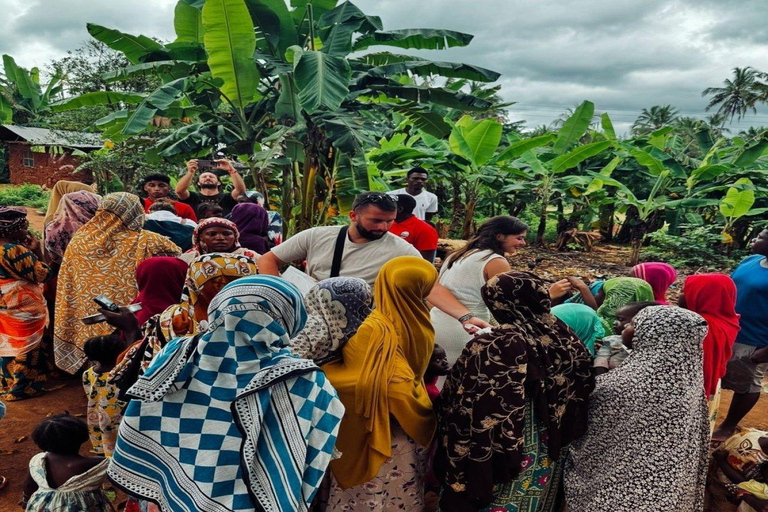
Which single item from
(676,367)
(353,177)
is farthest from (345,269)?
(353,177)

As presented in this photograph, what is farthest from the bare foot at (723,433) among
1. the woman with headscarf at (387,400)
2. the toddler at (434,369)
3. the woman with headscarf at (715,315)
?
the woman with headscarf at (387,400)

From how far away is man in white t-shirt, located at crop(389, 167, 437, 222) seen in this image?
A: 6320 millimetres

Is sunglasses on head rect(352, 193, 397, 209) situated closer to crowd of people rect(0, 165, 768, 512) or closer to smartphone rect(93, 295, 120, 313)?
crowd of people rect(0, 165, 768, 512)

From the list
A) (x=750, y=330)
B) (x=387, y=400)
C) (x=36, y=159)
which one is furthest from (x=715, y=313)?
(x=36, y=159)

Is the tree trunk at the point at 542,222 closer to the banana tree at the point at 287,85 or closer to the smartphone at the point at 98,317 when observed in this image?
the banana tree at the point at 287,85

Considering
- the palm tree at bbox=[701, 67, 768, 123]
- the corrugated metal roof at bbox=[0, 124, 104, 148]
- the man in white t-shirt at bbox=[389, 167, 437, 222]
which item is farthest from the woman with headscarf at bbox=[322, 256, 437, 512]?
the palm tree at bbox=[701, 67, 768, 123]

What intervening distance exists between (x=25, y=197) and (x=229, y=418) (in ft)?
66.3

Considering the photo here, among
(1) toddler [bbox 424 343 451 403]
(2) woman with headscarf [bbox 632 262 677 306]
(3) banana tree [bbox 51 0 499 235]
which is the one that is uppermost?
(3) banana tree [bbox 51 0 499 235]

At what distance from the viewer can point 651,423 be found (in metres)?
2.09

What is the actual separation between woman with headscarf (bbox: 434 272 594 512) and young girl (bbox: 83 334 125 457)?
71.4 inches

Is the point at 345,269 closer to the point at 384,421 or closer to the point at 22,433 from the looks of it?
the point at 384,421

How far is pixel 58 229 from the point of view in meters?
4.01

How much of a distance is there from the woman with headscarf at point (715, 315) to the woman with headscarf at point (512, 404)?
1.10m

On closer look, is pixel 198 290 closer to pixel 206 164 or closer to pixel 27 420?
pixel 27 420
